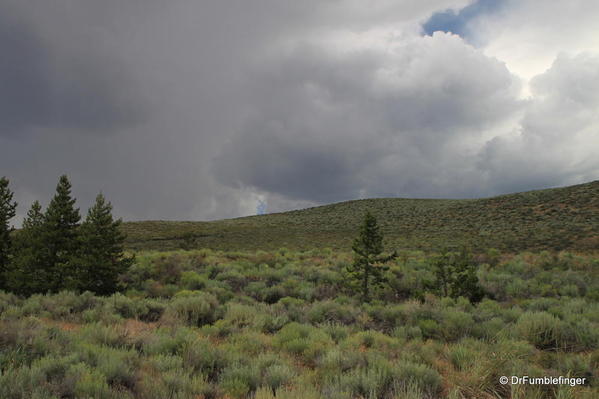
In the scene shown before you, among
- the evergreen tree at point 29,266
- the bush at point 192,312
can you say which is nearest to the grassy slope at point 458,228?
the evergreen tree at point 29,266

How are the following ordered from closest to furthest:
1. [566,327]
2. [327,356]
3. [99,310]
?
[327,356] < [566,327] < [99,310]

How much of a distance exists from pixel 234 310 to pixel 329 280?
29.2 feet

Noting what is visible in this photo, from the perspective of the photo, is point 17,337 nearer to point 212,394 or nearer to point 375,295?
point 212,394

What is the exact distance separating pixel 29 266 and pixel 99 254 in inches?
125

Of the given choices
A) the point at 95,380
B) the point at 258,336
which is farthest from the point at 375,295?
the point at 95,380

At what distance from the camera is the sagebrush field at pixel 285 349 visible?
5117mm

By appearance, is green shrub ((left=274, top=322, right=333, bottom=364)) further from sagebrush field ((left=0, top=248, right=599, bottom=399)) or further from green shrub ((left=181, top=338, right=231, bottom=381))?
green shrub ((left=181, top=338, right=231, bottom=381))

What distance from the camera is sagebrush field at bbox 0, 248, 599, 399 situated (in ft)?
16.8

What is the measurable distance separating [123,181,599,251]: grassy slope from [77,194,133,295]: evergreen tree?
1063 inches

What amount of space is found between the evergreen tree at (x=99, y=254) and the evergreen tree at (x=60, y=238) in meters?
0.59

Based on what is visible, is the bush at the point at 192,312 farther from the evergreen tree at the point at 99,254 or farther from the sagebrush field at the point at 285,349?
the evergreen tree at the point at 99,254

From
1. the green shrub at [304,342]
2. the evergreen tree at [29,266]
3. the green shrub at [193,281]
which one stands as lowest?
the green shrub at [304,342]

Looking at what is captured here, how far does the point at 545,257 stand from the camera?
24.9 m

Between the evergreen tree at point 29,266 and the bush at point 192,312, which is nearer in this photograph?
the bush at point 192,312
